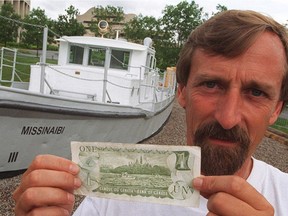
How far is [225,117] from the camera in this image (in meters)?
1.27

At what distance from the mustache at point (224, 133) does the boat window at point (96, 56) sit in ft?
21.3

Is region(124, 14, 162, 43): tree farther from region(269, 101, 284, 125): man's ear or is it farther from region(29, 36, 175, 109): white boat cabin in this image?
region(269, 101, 284, 125): man's ear

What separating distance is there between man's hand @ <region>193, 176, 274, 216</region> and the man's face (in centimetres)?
28

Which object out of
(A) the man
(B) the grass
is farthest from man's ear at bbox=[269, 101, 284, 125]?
(B) the grass

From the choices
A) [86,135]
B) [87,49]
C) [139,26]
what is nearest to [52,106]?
[86,135]

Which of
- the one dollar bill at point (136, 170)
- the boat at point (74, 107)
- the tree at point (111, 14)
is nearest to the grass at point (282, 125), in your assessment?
the boat at point (74, 107)

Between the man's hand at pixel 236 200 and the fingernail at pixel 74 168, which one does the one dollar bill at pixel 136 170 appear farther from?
the man's hand at pixel 236 200

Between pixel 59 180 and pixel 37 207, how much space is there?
0.12 meters

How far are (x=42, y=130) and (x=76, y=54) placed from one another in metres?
3.19

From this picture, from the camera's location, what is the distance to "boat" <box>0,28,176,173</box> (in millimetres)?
4617

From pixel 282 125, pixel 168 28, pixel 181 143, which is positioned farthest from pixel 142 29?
pixel 181 143

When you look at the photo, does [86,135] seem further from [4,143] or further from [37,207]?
[37,207]

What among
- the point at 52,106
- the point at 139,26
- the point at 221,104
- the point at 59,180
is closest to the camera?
the point at 59,180

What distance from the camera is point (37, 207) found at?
1.14 metres
